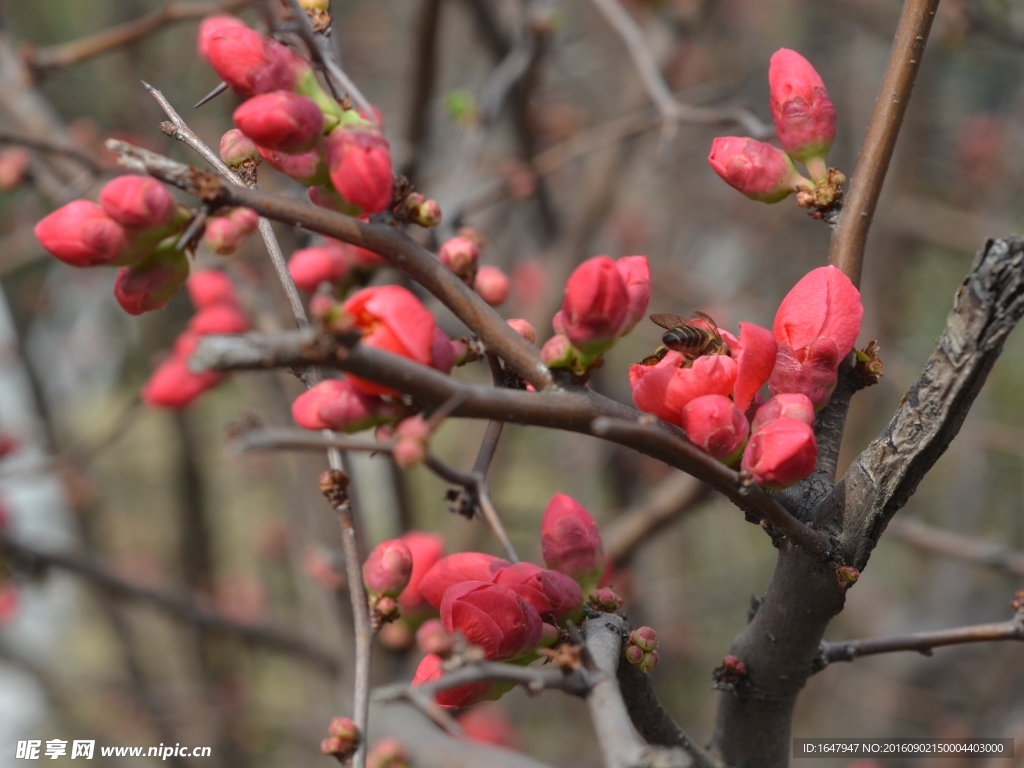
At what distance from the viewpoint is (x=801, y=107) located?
1.16m

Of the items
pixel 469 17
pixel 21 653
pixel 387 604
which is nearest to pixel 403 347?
pixel 387 604

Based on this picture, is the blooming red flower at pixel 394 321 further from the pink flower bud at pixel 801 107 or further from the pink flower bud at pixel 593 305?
the pink flower bud at pixel 801 107

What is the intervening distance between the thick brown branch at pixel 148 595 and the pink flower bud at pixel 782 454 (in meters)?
2.25

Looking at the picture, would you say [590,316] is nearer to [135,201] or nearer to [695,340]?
[695,340]

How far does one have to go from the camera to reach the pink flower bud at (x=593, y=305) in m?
0.88

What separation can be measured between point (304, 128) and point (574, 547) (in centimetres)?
55

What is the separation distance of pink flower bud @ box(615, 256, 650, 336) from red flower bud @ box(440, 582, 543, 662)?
0.30 meters

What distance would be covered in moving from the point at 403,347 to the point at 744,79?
16.1 feet

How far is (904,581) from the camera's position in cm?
585

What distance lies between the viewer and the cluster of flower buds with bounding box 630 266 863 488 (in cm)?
91

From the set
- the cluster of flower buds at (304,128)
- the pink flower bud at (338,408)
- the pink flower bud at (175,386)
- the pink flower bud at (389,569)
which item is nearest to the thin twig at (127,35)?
the pink flower bud at (175,386)

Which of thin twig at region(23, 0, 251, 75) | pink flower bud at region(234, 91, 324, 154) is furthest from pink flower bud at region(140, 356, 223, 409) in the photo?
pink flower bud at region(234, 91, 324, 154)

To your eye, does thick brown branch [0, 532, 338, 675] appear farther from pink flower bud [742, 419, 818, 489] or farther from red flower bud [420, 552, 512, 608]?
pink flower bud [742, 419, 818, 489]

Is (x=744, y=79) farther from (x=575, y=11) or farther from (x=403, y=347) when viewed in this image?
(x=403, y=347)
